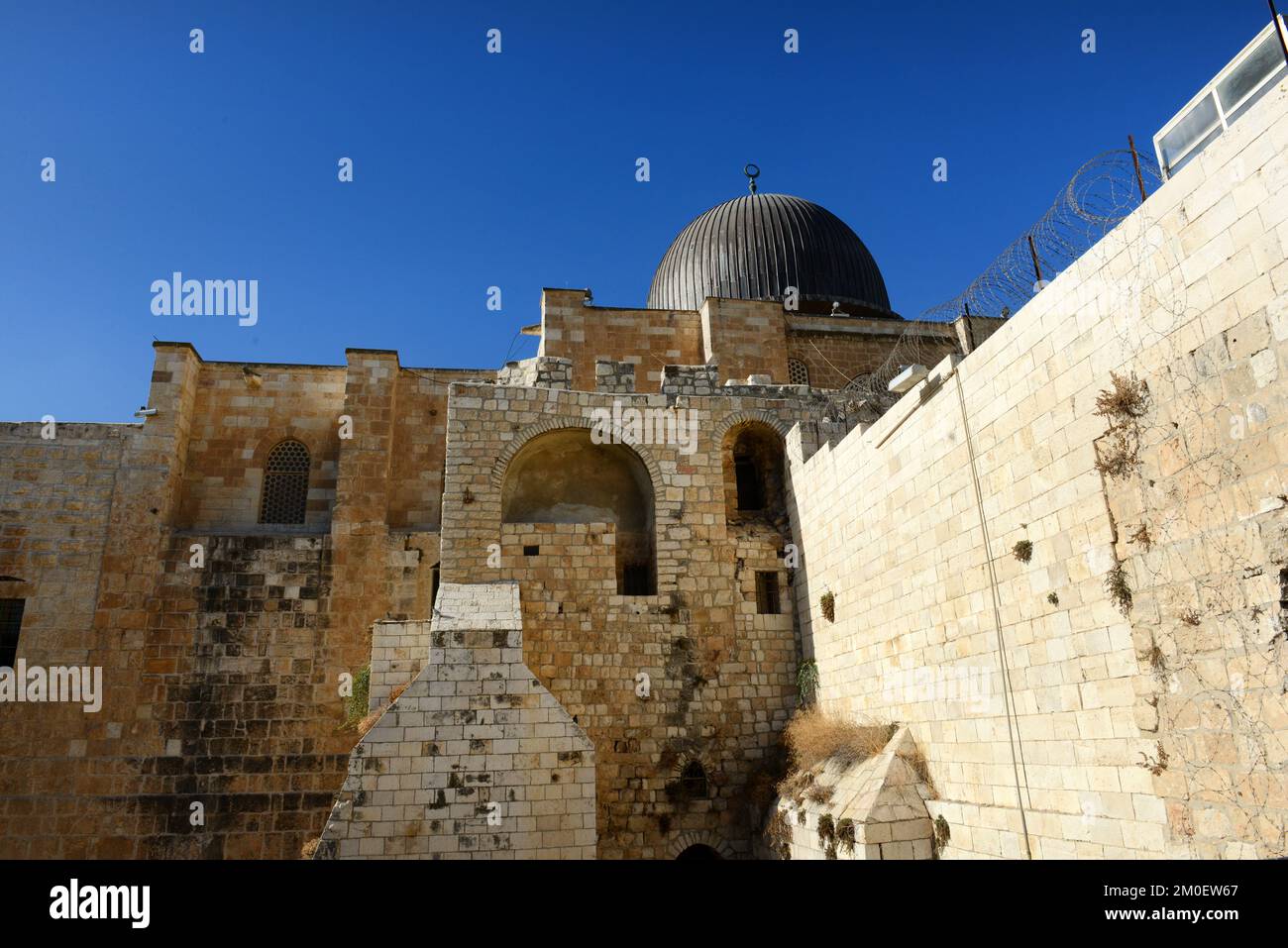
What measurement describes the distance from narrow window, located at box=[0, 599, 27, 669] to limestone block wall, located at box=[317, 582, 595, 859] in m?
8.63

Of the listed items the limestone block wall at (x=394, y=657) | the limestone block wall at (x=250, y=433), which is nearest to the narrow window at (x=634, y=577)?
the limestone block wall at (x=394, y=657)

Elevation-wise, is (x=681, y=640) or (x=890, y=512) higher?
(x=890, y=512)

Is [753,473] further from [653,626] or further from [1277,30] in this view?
[1277,30]

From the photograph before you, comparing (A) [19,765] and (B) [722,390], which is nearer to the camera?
(A) [19,765]

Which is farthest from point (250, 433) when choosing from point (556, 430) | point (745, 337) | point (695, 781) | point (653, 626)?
point (695, 781)

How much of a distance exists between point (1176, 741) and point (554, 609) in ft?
28.0

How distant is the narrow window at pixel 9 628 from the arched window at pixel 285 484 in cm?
415

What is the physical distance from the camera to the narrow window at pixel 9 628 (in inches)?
560

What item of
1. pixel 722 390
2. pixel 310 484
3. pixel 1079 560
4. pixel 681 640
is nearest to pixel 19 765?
pixel 310 484

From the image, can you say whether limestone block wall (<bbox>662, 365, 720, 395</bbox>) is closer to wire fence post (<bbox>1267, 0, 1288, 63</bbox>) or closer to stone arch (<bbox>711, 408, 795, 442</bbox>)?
stone arch (<bbox>711, 408, 795, 442</bbox>)

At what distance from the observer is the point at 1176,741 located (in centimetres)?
607
